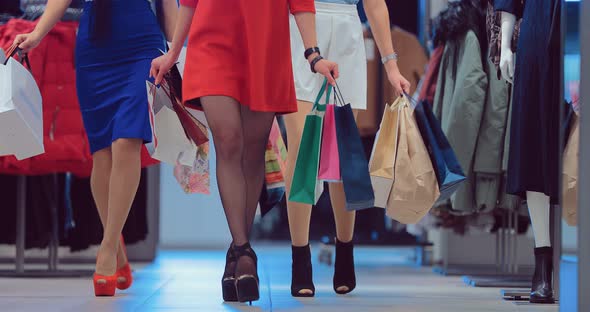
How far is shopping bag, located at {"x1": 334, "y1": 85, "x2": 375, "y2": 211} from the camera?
3.22 m

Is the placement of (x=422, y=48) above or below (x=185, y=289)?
above

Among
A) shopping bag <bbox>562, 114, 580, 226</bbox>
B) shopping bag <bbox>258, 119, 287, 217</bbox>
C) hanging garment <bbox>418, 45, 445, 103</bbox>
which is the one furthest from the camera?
hanging garment <bbox>418, 45, 445, 103</bbox>

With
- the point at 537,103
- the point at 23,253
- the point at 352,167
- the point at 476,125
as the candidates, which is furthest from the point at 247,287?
the point at 23,253

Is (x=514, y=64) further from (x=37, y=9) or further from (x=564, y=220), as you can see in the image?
(x=37, y=9)

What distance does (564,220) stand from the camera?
2529 mm

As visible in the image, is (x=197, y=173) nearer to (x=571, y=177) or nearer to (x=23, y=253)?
(x=23, y=253)

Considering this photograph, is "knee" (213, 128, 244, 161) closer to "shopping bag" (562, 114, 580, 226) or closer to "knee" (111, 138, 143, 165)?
"knee" (111, 138, 143, 165)

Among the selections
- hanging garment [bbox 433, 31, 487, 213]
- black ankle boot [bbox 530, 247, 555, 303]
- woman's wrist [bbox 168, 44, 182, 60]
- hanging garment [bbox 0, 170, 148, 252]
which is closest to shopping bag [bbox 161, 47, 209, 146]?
woman's wrist [bbox 168, 44, 182, 60]

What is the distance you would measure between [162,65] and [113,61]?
46 cm

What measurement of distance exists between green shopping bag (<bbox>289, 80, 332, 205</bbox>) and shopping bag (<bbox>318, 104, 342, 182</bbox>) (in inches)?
0.8

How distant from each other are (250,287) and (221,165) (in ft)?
1.37

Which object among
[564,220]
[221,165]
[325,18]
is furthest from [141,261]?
[564,220]

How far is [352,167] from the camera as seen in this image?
128 inches

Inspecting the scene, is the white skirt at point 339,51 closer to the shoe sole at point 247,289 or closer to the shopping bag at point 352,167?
the shopping bag at point 352,167
